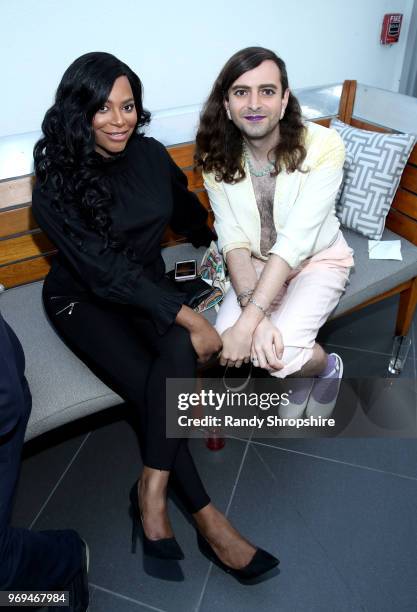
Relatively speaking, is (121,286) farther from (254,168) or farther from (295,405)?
(295,405)

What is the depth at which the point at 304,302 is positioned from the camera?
1.72m

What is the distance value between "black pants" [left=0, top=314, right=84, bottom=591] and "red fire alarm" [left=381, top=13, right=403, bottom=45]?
286cm

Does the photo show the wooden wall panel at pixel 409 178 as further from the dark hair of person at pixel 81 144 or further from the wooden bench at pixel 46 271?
the dark hair of person at pixel 81 144

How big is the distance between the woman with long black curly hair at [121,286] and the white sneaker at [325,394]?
525 millimetres

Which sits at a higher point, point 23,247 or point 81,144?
point 81,144

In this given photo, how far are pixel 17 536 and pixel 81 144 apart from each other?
1106 mm

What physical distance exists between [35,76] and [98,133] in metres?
0.73

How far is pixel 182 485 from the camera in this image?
4.87 ft

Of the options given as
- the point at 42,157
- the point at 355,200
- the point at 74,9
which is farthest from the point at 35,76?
the point at 355,200

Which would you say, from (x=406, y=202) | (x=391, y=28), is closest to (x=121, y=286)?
(x=406, y=202)

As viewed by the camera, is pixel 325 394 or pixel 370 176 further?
pixel 370 176

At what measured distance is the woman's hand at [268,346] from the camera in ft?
5.38

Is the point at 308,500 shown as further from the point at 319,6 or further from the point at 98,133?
the point at 319,6

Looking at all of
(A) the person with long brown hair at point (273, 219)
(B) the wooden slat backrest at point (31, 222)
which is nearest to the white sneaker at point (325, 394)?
(A) the person with long brown hair at point (273, 219)
